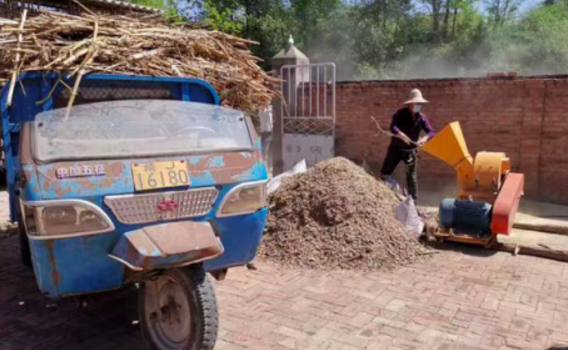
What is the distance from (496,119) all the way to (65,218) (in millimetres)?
7037

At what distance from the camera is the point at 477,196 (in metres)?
5.93

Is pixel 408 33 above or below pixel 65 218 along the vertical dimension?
above

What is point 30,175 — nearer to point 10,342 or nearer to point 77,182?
point 77,182

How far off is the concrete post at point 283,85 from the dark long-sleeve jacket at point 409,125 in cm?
290

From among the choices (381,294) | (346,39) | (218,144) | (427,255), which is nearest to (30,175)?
(218,144)

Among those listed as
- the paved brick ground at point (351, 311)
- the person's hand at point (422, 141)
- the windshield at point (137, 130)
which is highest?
the windshield at point (137, 130)

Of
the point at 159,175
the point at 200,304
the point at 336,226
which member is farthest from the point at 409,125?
the point at 200,304

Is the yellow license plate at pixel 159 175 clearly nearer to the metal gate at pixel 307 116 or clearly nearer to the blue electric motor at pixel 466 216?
the blue electric motor at pixel 466 216

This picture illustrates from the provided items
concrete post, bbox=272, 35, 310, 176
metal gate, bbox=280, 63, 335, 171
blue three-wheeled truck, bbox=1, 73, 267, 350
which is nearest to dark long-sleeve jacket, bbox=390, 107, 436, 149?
metal gate, bbox=280, 63, 335, 171

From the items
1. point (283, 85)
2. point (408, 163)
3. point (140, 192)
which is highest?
point (283, 85)

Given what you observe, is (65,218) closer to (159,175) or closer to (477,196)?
(159,175)

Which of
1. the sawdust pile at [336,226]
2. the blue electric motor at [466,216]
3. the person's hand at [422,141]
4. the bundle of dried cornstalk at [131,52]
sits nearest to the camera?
the bundle of dried cornstalk at [131,52]

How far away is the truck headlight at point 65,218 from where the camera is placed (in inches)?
110

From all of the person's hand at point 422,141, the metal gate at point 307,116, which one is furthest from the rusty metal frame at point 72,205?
the metal gate at point 307,116
